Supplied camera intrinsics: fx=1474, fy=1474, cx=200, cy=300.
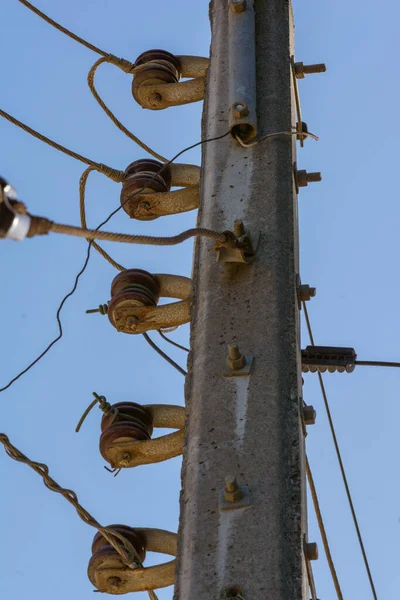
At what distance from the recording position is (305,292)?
489 cm

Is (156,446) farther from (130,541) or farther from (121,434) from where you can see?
(130,541)

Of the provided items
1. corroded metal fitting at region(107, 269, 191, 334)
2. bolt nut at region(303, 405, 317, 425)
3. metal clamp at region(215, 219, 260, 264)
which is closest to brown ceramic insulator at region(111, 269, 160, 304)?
corroded metal fitting at region(107, 269, 191, 334)

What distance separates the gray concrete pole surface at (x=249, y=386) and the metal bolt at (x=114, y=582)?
0.49 meters

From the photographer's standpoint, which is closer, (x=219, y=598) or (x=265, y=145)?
(x=219, y=598)

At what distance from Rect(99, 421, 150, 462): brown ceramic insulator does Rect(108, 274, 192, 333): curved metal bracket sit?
15.1 inches

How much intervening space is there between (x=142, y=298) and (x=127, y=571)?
100 cm

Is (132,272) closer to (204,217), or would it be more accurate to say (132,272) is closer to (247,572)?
(204,217)

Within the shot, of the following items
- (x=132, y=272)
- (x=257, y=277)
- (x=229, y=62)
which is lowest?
(x=257, y=277)

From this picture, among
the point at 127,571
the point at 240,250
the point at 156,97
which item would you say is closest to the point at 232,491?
the point at 127,571

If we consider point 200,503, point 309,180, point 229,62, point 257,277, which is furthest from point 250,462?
point 229,62

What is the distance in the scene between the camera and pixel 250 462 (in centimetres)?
428

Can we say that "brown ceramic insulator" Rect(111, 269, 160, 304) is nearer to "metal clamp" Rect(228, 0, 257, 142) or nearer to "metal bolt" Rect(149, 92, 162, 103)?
"metal clamp" Rect(228, 0, 257, 142)

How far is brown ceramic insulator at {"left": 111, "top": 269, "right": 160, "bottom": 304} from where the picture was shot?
17.0ft

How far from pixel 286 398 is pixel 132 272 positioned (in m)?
1.00
